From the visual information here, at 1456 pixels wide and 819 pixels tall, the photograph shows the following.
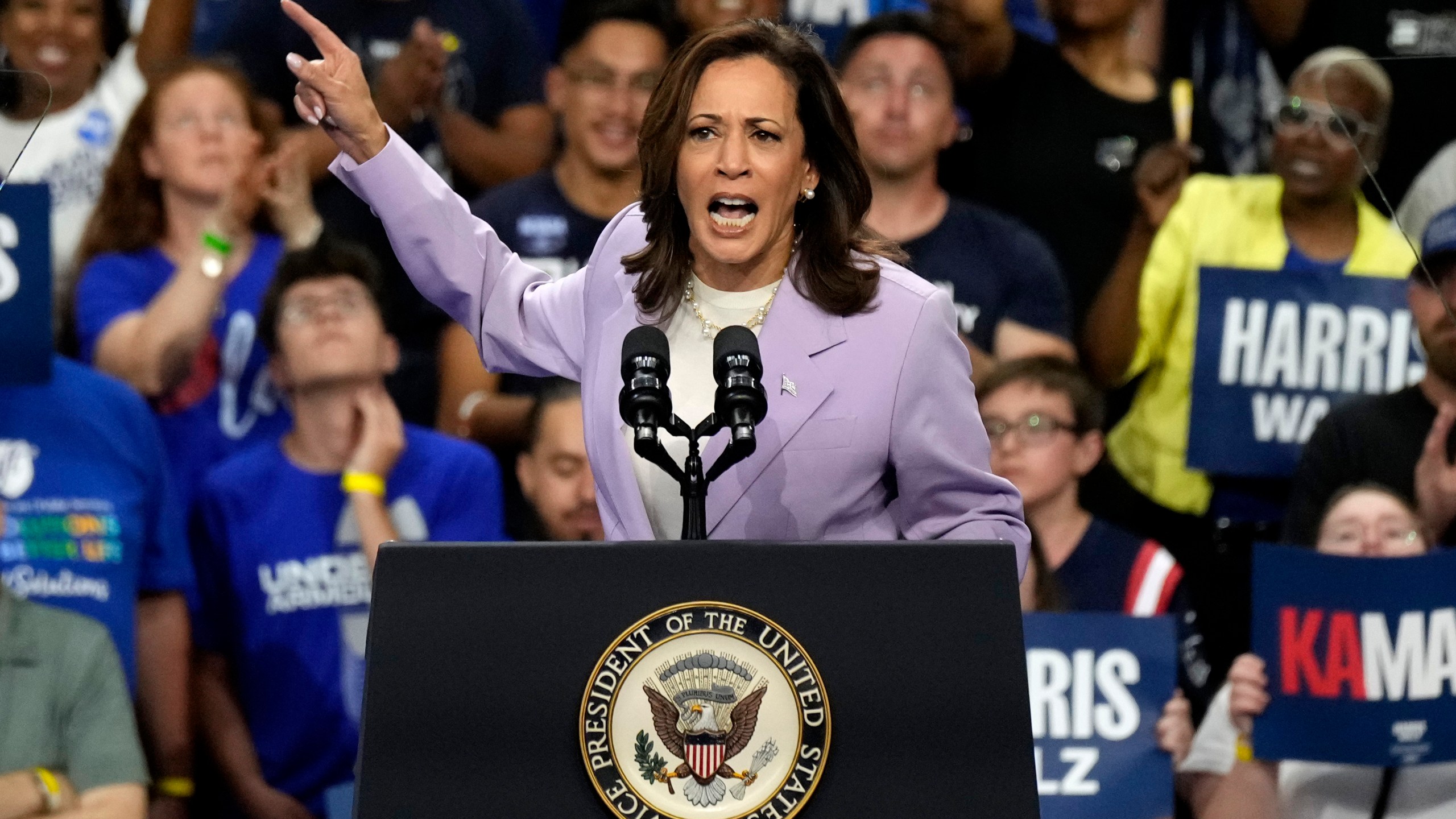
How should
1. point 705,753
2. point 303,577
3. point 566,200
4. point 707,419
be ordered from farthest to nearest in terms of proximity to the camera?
point 566,200 < point 303,577 < point 707,419 < point 705,753

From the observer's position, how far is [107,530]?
376 centimetres

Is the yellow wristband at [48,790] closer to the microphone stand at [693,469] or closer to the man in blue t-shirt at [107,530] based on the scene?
the man in blue t-shirt at [107,530]

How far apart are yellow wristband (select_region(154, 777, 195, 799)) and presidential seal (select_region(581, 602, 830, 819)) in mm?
2561

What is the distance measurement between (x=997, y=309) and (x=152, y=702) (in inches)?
80.1

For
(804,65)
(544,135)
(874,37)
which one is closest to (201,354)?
(544,135)

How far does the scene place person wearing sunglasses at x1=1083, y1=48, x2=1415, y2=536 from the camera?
13.7 feet

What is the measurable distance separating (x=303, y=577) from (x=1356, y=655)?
7.25 feet

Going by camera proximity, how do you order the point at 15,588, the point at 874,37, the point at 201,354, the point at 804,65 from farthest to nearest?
the point at 874,37
the point at 201,354
the point at 15,588
the point at 804,65

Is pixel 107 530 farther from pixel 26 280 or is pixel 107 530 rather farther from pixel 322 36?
pixel 322 36

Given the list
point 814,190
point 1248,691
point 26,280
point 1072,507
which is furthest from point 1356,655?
point 26,280

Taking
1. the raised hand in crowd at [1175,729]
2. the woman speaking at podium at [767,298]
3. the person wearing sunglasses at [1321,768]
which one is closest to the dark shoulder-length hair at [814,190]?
the woman speaking at podium at [767,298]

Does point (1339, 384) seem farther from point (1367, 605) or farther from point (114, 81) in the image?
point (114, 81)

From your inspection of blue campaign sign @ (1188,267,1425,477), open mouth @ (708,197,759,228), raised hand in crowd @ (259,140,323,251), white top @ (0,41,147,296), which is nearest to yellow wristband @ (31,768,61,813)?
white top @ (0,41,147,296)

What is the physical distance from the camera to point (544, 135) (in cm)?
430
